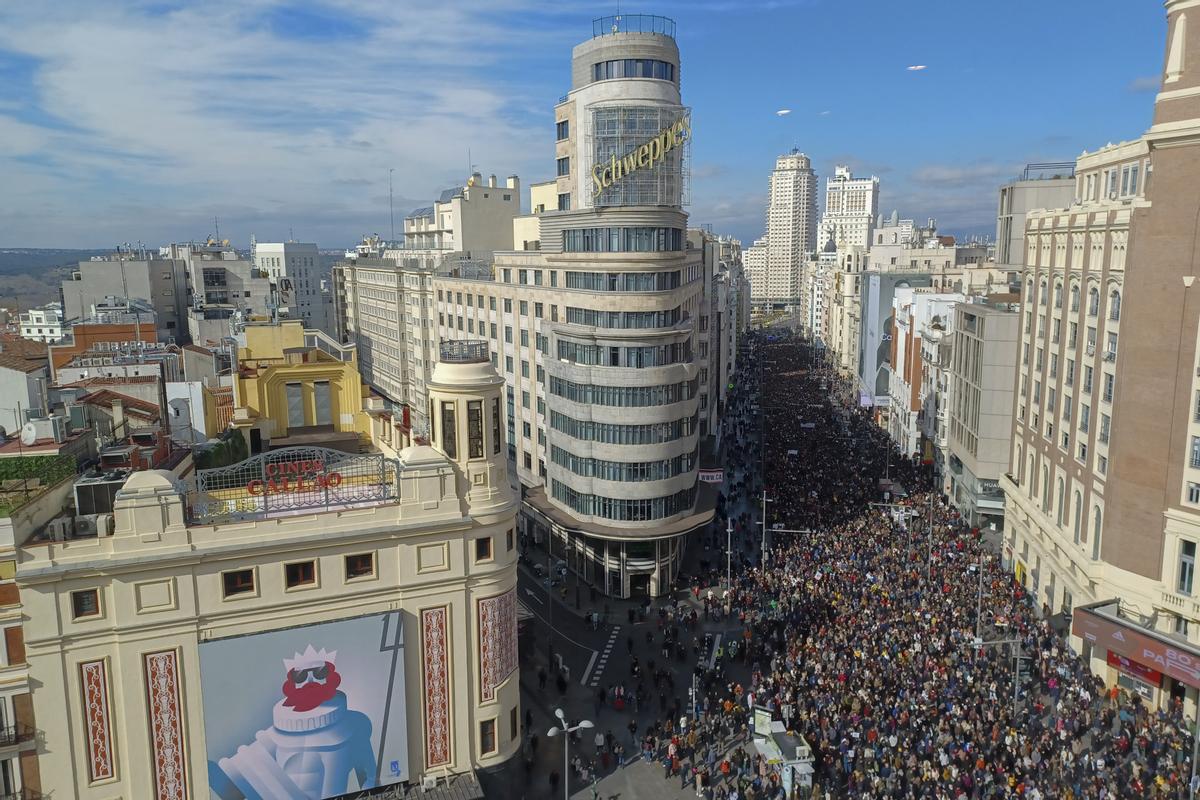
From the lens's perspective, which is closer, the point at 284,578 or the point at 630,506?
the point at 284,578

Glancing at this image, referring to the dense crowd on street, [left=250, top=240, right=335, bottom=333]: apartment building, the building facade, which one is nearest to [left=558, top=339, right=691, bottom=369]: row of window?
the dense crowd on street

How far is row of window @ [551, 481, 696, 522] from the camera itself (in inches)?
1940

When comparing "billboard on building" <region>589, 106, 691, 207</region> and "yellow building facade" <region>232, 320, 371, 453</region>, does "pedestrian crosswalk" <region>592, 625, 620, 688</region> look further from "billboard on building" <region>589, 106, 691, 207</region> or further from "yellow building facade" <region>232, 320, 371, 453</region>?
"billboard on building" <region>589, 106, 691, 207</region>

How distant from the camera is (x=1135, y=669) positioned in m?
35.0

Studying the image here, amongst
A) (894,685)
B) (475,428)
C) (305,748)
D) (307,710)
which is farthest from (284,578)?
(894,685)

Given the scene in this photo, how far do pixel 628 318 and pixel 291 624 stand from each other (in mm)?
27583

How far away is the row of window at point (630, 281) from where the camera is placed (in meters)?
47.7

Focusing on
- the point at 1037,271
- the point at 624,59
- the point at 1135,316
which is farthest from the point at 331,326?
the point at 1135,316

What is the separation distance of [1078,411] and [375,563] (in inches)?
1446

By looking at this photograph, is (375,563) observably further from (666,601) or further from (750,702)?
(666,601)

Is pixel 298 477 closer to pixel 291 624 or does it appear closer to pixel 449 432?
pixel 291 624

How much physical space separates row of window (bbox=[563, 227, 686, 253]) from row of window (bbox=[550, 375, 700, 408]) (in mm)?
8185

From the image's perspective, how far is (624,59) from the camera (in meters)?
54.0

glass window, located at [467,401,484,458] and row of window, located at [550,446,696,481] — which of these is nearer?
glass window, located at [467,401,484,458]
